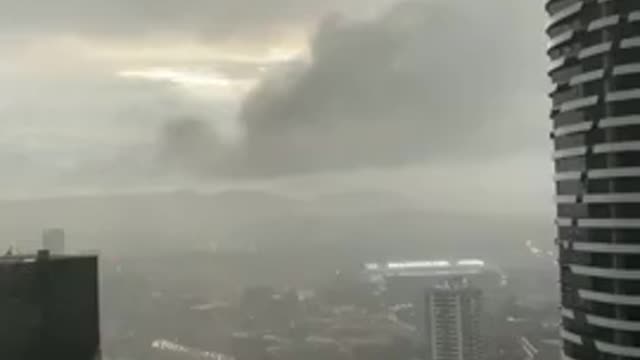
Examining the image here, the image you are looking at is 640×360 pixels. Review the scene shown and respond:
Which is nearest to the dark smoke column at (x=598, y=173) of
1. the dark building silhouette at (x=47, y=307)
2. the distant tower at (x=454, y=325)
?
the dark building silhouette at (x=47, y=307)

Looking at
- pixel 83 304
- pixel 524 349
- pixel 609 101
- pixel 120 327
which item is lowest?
pixel 524 349

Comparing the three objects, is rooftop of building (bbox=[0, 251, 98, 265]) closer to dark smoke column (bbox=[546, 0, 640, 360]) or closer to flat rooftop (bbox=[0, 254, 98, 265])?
flat rooftop (bbox=[0, 254, 98, 265])

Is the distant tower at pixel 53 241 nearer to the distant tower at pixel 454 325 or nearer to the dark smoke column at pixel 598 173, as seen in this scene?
the dark smoke column at pixel 598 173

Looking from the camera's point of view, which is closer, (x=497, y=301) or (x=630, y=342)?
(x=630, y=342)

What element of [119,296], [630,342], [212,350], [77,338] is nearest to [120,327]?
[119,296]

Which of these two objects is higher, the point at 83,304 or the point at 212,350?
the point at 83,304

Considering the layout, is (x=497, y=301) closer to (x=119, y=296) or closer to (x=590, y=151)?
(x=119, y=296)
